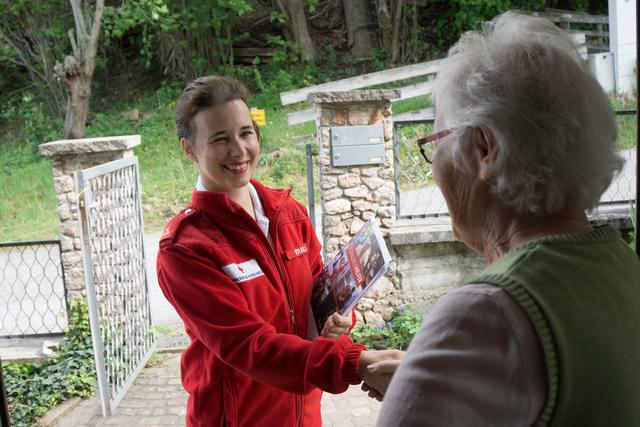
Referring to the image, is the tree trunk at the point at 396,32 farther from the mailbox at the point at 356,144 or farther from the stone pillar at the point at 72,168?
the stone pillar at the point at 72,168

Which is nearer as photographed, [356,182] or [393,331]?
[356,182]

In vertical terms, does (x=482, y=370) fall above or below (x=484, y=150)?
below

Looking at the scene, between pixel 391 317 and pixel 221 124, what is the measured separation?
12.3ft

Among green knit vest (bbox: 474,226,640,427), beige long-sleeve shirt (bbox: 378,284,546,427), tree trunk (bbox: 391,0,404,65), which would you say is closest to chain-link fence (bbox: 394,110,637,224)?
green knit vest (bbox: 474,226,640,427)

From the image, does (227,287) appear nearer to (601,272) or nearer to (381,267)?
(381,267)

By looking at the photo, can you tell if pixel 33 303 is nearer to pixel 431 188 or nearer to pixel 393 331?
pixel 393 331

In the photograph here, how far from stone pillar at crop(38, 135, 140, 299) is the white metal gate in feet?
0.55

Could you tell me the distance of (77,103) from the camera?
1079 centimetres

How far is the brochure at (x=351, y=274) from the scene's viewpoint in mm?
1545

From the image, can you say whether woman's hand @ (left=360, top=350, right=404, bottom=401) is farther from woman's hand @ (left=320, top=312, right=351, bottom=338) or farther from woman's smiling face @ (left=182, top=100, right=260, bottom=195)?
woman's smiling face @ (left=182, top=100, right=260, bottom=195)

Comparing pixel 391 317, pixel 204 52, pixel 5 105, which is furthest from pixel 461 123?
pixel 5 105

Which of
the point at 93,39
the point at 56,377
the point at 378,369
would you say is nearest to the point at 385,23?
the point at 93,39

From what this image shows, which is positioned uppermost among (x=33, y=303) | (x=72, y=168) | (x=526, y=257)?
(x=72, y=168)

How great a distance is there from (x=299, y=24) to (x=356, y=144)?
9.47 metres
